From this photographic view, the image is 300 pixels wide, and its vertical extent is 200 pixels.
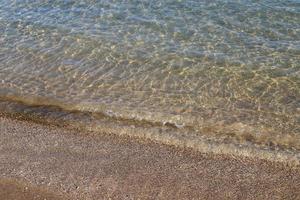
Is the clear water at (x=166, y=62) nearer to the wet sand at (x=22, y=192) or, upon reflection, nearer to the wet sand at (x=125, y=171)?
the wet sand at (x=125, y=171)

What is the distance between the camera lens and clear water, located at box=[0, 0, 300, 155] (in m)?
10.9

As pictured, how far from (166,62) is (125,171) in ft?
15.4

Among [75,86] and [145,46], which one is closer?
[75,86]

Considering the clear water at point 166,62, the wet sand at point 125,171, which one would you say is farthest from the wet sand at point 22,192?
the clear water at point 166,62

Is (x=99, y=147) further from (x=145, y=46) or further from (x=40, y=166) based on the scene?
(x=145, y=46)

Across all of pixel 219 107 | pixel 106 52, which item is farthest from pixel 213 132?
A: pixel 106 52

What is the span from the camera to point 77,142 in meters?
9.87

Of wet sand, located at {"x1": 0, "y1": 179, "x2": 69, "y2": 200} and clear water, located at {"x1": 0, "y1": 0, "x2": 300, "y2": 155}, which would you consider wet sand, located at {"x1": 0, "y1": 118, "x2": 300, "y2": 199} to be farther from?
clear water, located at {"x1": 0, "y1": 0, "x2": 300, "y2": 155}

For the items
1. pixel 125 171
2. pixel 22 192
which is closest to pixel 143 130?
pixel 125 171

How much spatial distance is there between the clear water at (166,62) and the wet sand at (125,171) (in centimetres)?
107

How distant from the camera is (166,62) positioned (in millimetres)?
12961

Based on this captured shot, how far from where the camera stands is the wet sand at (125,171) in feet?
27.4

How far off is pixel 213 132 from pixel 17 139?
3965 mm

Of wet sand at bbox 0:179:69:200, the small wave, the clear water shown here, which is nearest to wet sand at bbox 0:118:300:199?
wet sand at bbox 0:179:69:200
